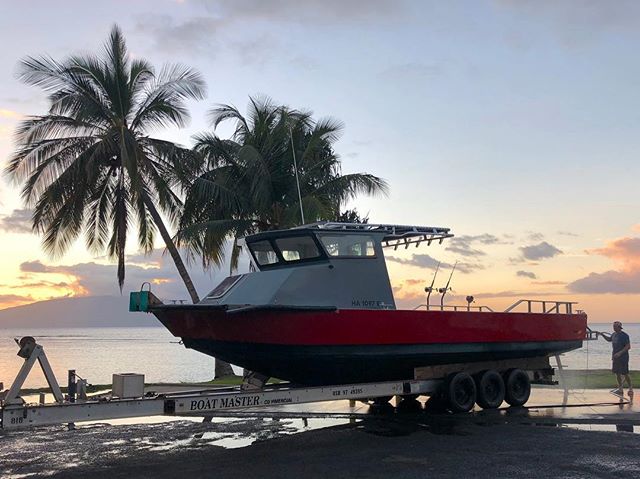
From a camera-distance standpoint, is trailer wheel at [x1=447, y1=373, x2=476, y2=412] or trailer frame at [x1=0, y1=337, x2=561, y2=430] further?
trailer wheel at [x1=447, y1=373, x2=476, y2=412]

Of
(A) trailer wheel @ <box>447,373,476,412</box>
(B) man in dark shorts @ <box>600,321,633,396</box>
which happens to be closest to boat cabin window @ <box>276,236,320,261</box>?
(A) trailer wheel @ <box>447,373,476,412</box>

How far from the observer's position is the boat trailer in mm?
7480

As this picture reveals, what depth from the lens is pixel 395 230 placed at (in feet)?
40.0

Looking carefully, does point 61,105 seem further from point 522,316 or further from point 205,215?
point 522,316

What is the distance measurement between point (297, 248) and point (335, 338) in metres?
1.70

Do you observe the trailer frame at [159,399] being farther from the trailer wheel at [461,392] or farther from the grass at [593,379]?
the grass at [593,379]

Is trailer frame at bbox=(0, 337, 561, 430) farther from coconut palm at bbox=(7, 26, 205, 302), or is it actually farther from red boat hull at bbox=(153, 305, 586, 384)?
coconut palm at bbox=(7, 26, 205, 302)

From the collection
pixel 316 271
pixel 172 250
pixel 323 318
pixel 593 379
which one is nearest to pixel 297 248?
pixel 316 271

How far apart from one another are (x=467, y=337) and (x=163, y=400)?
5.93 metres

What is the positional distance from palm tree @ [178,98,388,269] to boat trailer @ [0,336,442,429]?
11.0 meters

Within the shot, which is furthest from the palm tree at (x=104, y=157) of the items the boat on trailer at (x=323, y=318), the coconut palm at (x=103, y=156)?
the boat on trailer at (x=323, y=318)

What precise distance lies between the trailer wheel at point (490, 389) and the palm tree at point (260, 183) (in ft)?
29.1

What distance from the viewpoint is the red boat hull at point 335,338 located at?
10391 millimetres

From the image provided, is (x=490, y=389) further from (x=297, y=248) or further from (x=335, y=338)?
(x=297, y=248)
